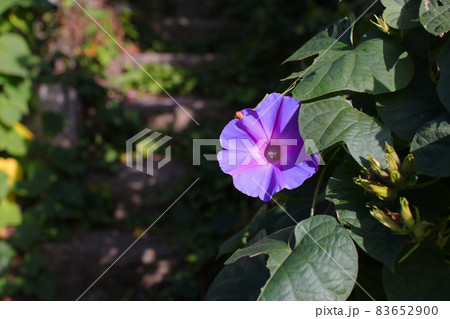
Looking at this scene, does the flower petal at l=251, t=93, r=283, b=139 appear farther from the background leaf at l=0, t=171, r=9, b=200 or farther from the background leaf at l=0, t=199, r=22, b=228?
the background leaf at l=0, t=199, r=22, b=228

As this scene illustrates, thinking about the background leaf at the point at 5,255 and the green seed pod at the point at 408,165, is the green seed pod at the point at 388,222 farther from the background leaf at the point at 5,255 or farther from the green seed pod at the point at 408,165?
the background leaf at the point at 5,255

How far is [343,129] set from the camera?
59 cm

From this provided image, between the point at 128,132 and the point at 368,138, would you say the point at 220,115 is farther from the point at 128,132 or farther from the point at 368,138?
the point at 368,138

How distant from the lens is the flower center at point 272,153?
659mm

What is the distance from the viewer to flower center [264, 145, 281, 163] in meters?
0.66

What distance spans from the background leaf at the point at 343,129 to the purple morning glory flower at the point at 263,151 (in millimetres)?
31

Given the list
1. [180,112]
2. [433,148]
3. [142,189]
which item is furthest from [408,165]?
[180,112]

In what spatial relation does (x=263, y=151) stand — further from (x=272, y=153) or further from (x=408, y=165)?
(x=408, y=165)

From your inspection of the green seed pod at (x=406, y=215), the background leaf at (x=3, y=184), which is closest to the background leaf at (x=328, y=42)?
the green seed pod at (x=406, y=215)

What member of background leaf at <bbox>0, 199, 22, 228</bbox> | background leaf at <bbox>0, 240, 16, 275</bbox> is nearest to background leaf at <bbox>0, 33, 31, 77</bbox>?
background leaf at <bbox>0, 199, 22, 228</bbox>

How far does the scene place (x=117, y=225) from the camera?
3.27 metres

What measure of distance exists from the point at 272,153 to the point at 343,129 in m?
0.12

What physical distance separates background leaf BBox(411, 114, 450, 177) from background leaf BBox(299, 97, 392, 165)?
1.6 inches

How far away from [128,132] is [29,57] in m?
1.28
